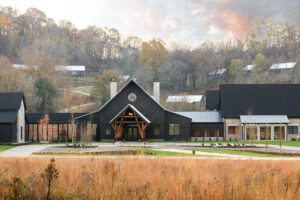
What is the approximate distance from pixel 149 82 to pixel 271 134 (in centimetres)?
4893

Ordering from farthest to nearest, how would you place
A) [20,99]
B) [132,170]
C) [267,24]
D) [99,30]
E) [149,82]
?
[99,30] → [267,24] → [149,82] → [20,99] → [132,170]

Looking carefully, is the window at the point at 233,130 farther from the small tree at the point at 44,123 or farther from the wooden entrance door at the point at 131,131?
the small tree at the point at 44,123

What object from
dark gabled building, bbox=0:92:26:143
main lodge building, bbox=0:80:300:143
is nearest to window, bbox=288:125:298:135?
main lodge building, bbox=0:80:300:143

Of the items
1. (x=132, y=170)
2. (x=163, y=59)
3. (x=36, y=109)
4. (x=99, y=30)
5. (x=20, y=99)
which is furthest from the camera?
(x=99, y=30)

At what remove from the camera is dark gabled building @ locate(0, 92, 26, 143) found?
45.4 metres

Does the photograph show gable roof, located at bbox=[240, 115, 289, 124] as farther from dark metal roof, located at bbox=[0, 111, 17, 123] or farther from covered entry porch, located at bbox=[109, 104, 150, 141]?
dark metal roof, located at bbox=[0, 111, 17, 123]

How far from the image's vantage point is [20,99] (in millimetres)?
48312

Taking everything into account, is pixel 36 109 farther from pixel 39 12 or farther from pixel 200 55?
pixel 39 12

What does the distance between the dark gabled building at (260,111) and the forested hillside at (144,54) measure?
2998 centimetres

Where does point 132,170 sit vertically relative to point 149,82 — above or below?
below

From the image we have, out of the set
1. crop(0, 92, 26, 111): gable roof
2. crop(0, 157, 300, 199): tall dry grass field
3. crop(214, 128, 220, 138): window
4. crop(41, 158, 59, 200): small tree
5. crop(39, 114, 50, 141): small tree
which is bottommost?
crop(0, 157, 300, 199): tall dry grass field

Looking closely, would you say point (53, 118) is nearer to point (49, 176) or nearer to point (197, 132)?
point (197, 132)

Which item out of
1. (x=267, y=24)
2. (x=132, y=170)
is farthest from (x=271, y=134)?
(x=267, y=24)

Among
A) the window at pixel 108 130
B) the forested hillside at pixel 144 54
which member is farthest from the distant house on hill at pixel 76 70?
the window at pixel 108 130
